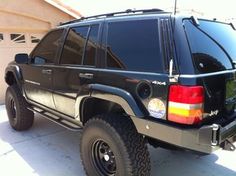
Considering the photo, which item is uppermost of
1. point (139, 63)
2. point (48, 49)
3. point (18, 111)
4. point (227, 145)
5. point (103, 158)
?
point (48, 49)

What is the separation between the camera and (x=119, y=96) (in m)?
2.94

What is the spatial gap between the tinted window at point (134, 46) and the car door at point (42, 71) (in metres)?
1.31

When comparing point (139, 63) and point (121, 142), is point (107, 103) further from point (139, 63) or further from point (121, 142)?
point (139, 63)

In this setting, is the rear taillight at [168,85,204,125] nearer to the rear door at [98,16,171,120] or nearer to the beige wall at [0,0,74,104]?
the rear door at [98,16,171,120]

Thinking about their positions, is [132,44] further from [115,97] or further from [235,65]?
[235,65]

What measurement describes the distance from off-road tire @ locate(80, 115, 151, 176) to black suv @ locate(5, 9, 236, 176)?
1 centimetres

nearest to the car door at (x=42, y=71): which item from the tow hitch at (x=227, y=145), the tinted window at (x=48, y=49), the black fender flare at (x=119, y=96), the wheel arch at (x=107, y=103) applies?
the tinted window at (x=48, y=49)

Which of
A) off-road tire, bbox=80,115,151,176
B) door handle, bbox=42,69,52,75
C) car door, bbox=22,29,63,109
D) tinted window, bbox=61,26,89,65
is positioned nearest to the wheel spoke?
off-road tire, bbox=80,115,151,176

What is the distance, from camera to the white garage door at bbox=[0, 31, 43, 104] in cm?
847

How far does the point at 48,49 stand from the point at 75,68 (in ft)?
3.38

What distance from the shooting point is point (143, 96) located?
2768 mm

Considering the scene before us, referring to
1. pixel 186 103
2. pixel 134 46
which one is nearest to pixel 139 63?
pixel 134 46

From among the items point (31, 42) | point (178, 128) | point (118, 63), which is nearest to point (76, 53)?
point (118, 63)

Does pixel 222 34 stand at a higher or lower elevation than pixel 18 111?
higher
